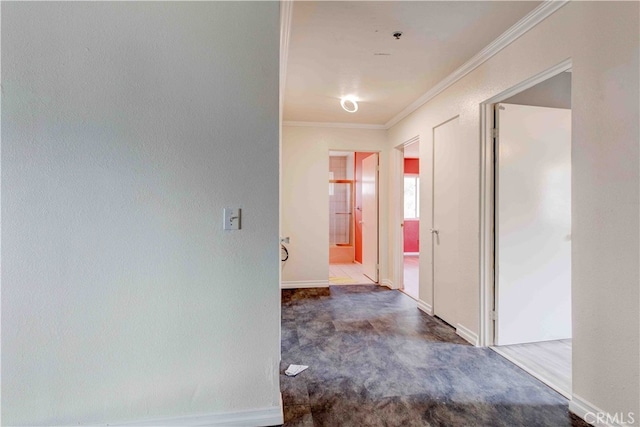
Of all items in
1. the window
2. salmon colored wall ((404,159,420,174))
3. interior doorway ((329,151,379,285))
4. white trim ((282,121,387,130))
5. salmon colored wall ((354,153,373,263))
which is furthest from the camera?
the window

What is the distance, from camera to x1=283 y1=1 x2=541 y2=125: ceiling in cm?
188

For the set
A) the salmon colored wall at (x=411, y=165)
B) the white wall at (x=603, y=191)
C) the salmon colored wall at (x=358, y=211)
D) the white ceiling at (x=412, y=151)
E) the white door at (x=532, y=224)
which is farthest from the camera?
the salmon colored wall at (x=411, y=165)

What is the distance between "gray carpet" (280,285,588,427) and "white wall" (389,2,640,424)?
364 mm

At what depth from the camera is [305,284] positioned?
4469 millimetres

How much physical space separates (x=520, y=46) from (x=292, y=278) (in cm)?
359

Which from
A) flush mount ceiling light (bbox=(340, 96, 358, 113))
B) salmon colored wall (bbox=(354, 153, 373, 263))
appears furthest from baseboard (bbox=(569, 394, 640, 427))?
salmon colored wall (bbox=(354, 153, 373, 263))

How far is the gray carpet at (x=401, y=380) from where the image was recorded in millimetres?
1683

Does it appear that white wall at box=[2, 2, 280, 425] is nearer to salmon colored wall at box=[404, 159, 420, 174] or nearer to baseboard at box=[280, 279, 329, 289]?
baseboard at box=[280, 279, 329, 289]

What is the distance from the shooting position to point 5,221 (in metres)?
1.42

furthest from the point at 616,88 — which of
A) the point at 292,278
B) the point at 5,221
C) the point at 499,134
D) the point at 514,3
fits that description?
the point at 292,278

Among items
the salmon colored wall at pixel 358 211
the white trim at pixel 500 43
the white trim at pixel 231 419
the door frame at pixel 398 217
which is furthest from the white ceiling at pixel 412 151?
the white trim at pixel 231 419

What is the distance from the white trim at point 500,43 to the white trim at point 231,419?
273cm

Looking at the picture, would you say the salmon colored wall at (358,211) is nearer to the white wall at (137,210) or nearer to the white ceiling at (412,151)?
the white ceiling at (412,151)

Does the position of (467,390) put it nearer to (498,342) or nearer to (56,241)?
(498,342)
